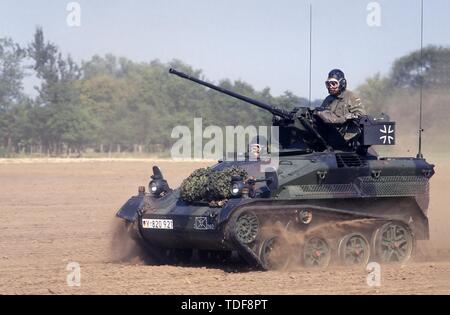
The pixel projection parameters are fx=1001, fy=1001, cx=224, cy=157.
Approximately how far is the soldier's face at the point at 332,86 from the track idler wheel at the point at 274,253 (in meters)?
3.17

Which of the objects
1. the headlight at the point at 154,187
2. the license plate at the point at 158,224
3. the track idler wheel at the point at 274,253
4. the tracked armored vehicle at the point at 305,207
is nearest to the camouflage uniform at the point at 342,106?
the tracked armored vehicle at the point at 305,207

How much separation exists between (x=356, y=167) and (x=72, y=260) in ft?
15.1

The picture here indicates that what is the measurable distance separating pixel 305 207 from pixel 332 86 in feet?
8.90

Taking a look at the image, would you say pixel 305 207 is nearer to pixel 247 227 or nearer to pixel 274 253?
pixel 274 253

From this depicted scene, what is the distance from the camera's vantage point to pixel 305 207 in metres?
14.2

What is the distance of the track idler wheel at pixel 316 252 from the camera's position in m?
14.4

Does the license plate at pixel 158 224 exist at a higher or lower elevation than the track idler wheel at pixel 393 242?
higher

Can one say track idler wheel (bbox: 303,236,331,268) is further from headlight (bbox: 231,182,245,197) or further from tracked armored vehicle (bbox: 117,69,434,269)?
headlight (bbox: 231,182,245,197)

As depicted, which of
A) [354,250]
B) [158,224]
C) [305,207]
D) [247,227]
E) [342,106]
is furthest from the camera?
[342,106]

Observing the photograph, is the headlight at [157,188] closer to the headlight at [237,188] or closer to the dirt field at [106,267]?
the dirt field at [106,267]

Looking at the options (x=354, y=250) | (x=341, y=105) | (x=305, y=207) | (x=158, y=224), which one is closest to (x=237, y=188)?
(x=305, y=207)

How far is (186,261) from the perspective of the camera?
15.5 m

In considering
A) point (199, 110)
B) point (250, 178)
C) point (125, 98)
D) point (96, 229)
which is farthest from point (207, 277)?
point (125, 98)
